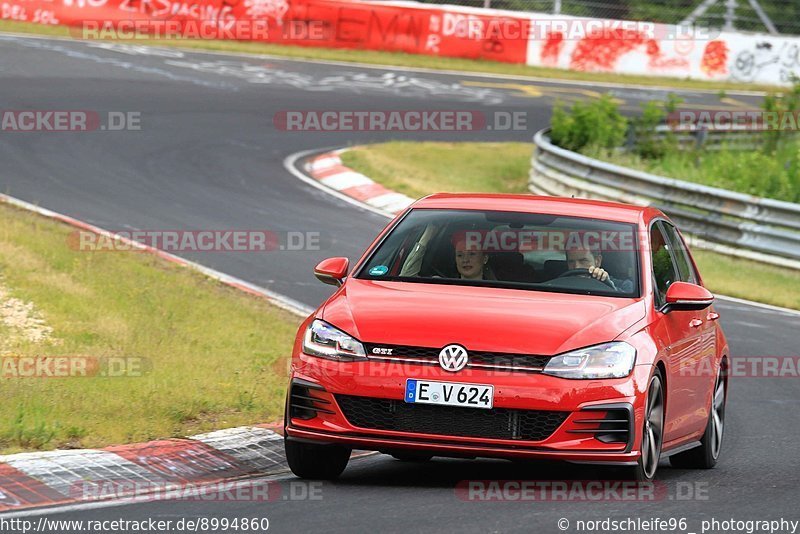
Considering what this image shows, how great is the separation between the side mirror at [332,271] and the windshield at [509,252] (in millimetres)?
97

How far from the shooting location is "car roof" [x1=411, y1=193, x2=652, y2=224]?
26.9ft

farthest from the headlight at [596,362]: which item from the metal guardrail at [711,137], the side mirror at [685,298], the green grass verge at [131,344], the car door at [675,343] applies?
the metal guardrail at [711,137]

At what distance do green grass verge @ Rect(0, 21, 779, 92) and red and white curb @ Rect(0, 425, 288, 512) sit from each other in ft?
76.7

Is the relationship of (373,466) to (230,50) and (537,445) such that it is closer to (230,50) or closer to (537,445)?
(537,445)

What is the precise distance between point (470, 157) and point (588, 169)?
12.0 feet

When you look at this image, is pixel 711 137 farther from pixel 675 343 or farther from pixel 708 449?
pixel 675 343

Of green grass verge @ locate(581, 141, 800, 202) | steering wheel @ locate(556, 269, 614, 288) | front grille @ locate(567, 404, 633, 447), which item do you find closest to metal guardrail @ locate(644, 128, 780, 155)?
green grass verge @ locate(581, 141, 800, 202)

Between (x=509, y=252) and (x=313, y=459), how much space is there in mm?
1686

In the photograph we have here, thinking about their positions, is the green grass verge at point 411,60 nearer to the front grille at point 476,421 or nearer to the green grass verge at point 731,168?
the green grass verge at point 731,168

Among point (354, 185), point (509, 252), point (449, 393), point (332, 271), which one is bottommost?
Result: point (354, 185)

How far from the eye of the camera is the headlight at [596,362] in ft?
22.2

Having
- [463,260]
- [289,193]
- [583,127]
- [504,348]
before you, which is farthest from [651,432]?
[583,127]

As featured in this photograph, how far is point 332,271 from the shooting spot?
7914 mm

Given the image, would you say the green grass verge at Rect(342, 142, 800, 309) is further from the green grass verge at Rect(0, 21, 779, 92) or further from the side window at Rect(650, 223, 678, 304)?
the side window at Rect(650, 223, 678, 304)
